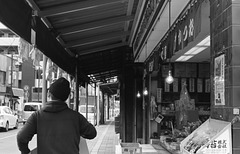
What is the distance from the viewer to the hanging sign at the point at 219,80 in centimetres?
326

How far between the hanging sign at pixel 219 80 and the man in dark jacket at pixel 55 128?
1.42 metres

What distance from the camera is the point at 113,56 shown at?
12.6 meters

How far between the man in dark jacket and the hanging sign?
142 cm

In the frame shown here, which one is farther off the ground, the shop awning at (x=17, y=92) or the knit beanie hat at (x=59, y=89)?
the knit beanie hat at (x=59, y=89)

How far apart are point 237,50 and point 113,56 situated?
971 centimetres

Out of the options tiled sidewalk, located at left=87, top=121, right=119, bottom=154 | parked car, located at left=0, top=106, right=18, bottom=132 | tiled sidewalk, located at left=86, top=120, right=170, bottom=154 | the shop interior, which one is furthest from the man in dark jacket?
parked car, located at left=0, top=106, right=18, bottom=132

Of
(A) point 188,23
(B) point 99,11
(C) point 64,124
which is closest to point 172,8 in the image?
(A) point 188,23

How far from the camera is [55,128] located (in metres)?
3.06

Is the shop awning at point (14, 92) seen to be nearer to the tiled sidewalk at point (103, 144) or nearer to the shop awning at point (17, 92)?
the shop awning at point (17, 92)

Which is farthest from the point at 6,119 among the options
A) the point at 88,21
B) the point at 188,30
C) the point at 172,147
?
the point at 188,30

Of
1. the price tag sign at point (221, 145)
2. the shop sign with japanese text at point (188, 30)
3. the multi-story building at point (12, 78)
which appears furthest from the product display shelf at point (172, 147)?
the multi-story building at point (12, 78)

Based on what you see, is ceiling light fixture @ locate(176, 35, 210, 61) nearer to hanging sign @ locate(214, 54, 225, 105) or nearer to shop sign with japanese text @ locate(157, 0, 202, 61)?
shop sign with japanese text @ locate(157, 0, 202, 61)

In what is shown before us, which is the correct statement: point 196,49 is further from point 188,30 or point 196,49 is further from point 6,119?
point 6,119

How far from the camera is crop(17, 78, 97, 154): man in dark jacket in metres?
3.02
